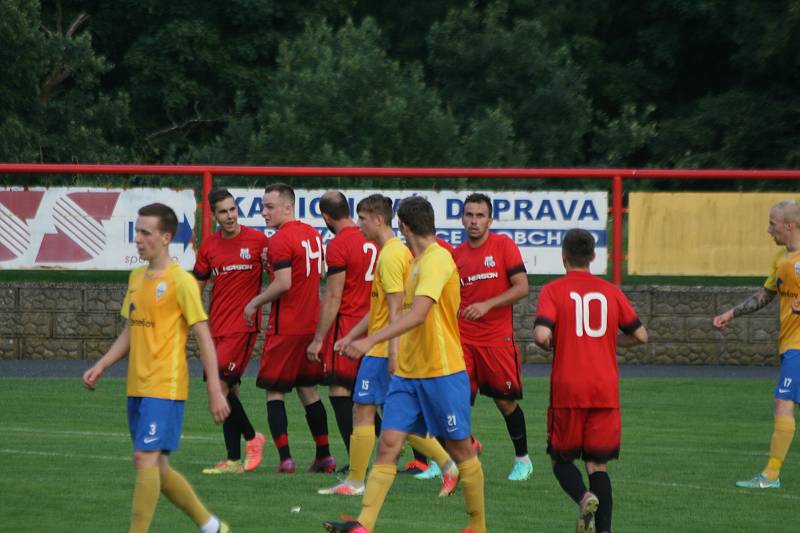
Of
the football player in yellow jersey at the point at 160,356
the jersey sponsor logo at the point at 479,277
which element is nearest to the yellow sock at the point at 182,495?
the football player in yellow jersey at the point at 160,356

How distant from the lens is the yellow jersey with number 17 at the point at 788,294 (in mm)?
10367

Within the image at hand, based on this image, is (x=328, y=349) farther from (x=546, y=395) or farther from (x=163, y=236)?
(x=546, y=395)

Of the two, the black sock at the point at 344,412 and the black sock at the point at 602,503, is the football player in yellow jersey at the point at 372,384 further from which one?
the black sock at the point at 602,503

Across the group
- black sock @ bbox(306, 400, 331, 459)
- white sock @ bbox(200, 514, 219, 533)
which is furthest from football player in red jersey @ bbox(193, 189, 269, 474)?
white sock @ bbox(200, 514, 219, 533)

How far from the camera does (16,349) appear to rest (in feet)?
A: 60.5

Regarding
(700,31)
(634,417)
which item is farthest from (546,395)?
(700,31)

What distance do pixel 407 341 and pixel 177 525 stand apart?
5.85ft

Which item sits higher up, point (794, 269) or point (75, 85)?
point (75, 85)

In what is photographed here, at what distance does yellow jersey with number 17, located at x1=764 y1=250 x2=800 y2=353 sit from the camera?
10.4 metres

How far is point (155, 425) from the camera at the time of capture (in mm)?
7648

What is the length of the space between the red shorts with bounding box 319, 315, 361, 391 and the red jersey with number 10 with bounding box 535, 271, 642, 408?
9.14 ft

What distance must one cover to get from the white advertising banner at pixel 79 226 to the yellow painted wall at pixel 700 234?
18.1 ft

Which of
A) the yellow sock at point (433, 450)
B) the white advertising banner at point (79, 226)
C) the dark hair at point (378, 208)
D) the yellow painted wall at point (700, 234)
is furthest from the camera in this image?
the yellow painted wall at point (700, 234)

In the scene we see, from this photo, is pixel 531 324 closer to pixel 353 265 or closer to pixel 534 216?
pixel 534 216
